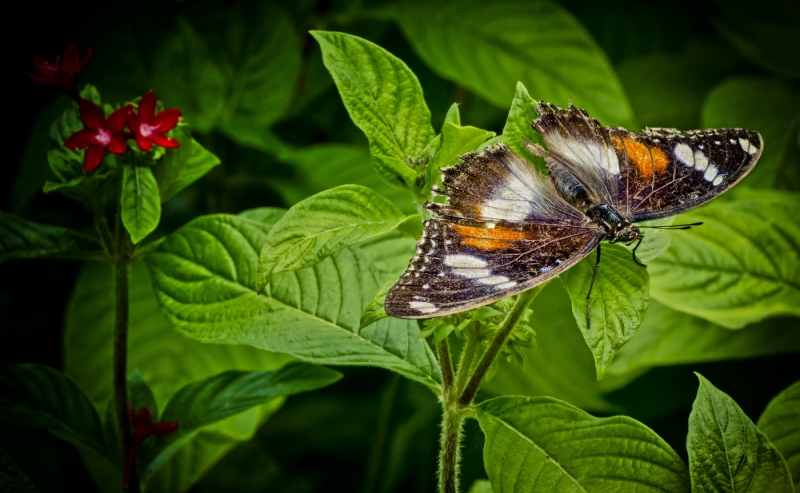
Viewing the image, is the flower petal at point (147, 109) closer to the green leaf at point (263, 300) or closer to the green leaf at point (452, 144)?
the green leaf at point (263, 300)

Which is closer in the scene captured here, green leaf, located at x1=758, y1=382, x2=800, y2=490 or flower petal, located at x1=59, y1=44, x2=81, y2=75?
flower petal, located at x1=59, y1=44, x2=81, y2=75

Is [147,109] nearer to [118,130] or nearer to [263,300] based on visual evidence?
[118,130]


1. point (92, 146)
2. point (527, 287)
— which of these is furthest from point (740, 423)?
point (92, 146)

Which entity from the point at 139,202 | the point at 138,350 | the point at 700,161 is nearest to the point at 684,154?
A: the point at 700,161

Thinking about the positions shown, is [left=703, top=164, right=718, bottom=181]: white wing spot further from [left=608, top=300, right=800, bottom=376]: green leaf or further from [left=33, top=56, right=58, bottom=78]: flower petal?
[left=33, top=56, right=58, bottom=78]: flower petal

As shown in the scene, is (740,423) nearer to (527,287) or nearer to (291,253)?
(527,287)

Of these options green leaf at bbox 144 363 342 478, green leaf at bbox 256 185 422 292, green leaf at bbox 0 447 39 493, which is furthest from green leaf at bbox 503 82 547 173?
green leaf at bbox 0 447 39 493

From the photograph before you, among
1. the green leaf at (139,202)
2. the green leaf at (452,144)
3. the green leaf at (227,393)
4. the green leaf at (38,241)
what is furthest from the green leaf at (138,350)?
the green leaf at (452,144)
